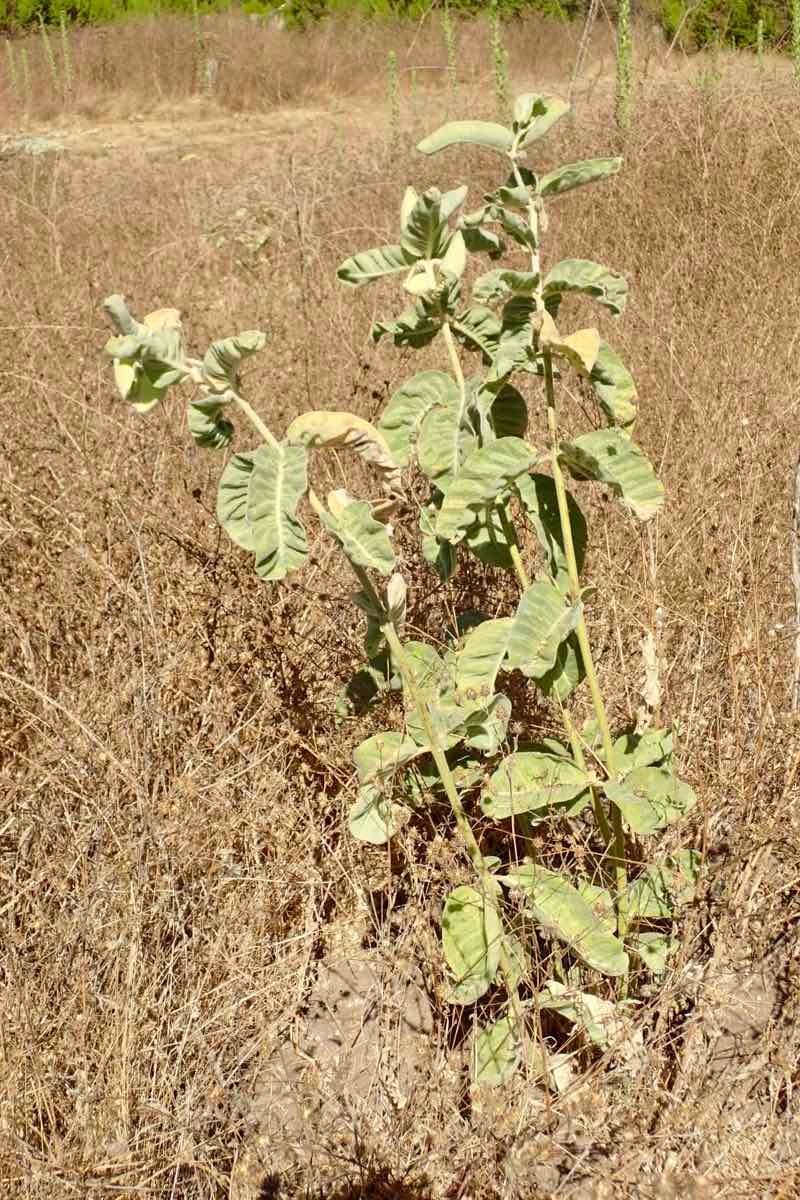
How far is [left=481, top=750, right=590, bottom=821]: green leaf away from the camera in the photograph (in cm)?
151

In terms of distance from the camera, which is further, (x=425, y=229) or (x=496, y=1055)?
(x=496, y=1055)

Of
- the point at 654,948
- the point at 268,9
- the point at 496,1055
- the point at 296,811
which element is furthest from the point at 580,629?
the point at 268,9

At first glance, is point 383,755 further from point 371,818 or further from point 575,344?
point 575,344

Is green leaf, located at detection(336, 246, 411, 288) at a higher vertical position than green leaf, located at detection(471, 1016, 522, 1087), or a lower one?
higher

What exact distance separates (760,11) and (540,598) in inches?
429

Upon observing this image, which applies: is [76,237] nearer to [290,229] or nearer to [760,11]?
[290,229]

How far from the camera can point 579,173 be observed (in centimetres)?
139

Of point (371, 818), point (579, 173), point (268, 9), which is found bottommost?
point (371, 818)

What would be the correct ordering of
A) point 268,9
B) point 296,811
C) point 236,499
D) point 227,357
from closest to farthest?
point 227,357 → point 236,499 → point 296,811 → point 268,9

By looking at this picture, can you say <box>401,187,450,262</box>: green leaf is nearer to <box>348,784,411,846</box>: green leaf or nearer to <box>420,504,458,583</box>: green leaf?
<box>420,504,458,583</box>: green leaf

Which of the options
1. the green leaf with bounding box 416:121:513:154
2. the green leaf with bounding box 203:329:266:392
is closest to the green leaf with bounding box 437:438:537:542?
the green leaf with bounding box 203:329:266:392

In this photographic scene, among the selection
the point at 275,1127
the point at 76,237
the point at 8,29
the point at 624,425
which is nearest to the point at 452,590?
the point at 624,425

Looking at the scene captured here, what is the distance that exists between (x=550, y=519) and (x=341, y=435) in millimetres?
382

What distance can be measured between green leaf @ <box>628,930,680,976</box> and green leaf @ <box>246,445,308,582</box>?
84 cm
